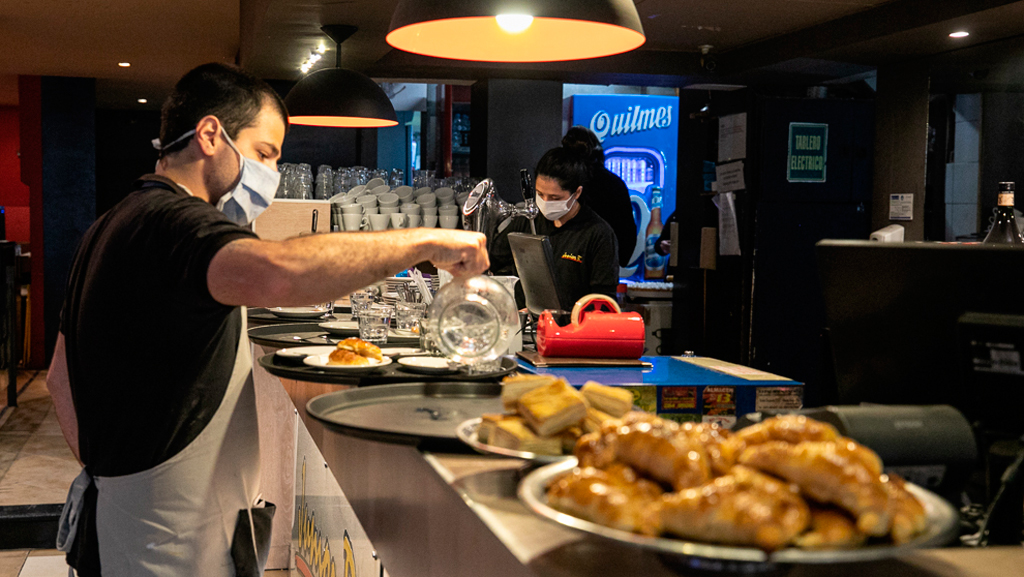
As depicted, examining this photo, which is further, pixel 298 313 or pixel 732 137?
pixel 732 137

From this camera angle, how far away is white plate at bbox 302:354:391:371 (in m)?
1.73

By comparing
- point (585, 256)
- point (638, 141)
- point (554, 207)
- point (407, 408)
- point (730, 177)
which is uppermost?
point (638, 141)

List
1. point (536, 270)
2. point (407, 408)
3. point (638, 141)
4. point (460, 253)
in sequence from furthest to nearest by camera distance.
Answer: point (638, 141), point (536, 270), point (460, 253), point (407, 408)

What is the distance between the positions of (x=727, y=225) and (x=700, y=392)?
3807mm

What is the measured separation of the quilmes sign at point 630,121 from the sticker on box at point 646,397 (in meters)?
6.82

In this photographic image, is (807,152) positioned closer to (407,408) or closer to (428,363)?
(428,363)

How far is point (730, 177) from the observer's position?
19.0ft

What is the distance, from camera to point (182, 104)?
1940mm

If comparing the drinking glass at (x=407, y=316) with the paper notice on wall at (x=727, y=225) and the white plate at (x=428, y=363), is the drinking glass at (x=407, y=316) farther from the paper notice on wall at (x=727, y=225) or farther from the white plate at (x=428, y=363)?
the paper notice on wall at (x=727, y=225)

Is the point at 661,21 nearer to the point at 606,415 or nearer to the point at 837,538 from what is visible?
the point at 606,415

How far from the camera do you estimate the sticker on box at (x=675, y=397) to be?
2.18m

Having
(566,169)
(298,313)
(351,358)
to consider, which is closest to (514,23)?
(351,358)

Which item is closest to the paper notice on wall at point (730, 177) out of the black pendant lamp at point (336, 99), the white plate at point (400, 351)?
the black pendant lamp at point (336, 99)

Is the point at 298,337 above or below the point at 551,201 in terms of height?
below
